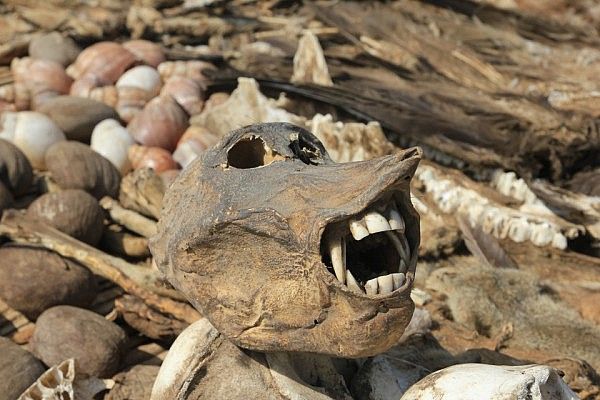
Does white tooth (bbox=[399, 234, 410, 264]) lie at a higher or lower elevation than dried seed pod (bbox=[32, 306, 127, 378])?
higher

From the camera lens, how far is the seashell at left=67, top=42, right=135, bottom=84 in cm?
541

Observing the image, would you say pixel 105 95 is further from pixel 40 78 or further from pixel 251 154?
pixel 251 154

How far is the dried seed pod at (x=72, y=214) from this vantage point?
131 inches

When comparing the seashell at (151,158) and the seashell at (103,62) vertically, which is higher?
the seashell at (103,62)

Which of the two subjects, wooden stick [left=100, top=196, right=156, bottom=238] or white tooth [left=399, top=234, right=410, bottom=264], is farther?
wooden stick [left=100, top=196, right=156, bottom=238]

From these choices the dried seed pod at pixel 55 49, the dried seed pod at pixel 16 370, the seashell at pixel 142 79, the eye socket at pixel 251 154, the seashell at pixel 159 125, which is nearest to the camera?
the eye socket at pixel 251 154

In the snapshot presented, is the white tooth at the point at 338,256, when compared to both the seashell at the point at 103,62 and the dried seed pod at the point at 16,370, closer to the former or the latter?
the dried seed pod at the point at 16,370

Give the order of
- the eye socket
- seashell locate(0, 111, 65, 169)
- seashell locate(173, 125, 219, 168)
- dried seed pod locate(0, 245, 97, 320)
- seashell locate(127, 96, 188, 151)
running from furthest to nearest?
seashell locate(127, 96, 188, 151), seashell locate(173, 125, 219, 168), seashell locate(0, 111, 65, 169), dried seed pod locate(0, 245, 97, 320), the eye socket

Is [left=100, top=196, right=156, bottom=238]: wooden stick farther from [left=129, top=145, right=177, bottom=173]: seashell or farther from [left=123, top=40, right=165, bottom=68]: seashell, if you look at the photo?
[left=123, top=40, right=165, bottom=68]: seashell

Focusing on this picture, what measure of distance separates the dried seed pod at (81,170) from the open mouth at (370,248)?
270 centimetres

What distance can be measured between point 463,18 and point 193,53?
3.22 metres

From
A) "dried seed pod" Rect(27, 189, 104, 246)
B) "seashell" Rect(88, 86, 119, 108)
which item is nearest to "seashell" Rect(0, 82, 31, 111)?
"seashell" Rect(88, 86, 119, 108)

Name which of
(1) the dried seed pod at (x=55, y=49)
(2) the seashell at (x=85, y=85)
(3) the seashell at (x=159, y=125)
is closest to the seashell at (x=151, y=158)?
(3) the seashell at (x=159, y=125)

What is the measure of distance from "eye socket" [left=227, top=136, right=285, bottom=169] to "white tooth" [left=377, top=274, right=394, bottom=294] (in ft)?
1.56
